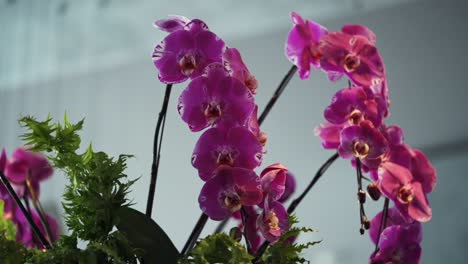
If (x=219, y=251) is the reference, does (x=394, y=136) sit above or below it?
above

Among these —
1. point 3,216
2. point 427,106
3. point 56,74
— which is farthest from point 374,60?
point 56,74

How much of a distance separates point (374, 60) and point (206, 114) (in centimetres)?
18

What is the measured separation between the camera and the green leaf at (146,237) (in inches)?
15.9

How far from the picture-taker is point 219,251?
37 cm

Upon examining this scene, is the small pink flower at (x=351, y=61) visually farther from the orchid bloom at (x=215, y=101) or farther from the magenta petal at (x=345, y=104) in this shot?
the orchid bloom at (x=215, y=101)

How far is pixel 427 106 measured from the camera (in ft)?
7.93

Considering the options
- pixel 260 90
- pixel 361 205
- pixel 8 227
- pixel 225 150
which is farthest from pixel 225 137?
pixel 260 90

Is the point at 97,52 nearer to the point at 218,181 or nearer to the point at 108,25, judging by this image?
the point at 108,25

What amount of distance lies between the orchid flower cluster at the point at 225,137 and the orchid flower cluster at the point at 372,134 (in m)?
0.10

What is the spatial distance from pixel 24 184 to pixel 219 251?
307mm

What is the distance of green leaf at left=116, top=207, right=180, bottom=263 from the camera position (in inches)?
15.9

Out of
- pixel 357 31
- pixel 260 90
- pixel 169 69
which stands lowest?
pixel 169 69

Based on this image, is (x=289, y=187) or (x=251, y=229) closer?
(x=251, y=229)

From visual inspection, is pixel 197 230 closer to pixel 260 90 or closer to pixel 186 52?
pixel 186 52
